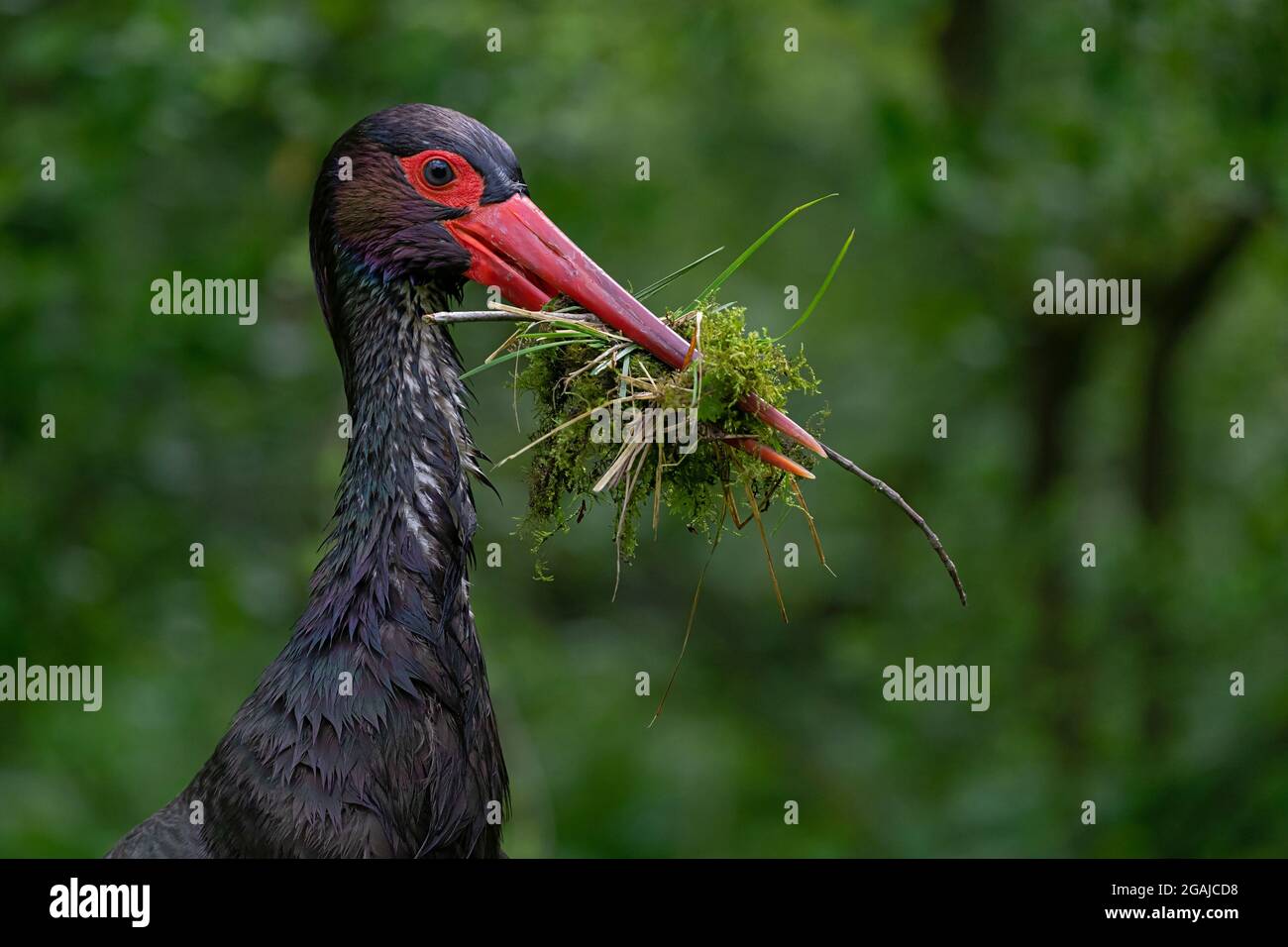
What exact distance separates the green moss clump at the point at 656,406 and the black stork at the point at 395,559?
4.4 inches

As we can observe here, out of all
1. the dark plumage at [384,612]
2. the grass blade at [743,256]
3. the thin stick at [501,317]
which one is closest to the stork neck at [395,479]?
the dark plumage at [384,612]

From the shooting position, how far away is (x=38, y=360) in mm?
6738

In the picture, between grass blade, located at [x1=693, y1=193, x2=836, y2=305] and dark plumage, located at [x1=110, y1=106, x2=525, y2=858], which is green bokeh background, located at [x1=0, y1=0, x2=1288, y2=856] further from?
grass blade, located at [x1=693, y1=193, x2=836, y2=305]

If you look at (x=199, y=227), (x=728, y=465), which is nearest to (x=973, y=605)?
(x=199, y=227)

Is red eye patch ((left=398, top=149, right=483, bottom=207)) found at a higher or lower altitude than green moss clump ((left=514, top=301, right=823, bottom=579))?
higher

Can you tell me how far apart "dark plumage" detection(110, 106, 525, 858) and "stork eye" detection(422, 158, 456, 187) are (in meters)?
0.04

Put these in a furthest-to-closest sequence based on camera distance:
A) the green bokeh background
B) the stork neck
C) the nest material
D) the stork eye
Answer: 1. the green bokeh background
2. the stork eye
3. the stork neck
4. the nest material

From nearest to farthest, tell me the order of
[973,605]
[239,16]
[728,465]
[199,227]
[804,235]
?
[728,465], [239,16], [199,227], [973,605], [804,235]

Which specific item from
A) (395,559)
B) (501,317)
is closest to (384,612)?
(395,559)

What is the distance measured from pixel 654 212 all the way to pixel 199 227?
6.61 feet

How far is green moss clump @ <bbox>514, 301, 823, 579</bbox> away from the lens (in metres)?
3.01

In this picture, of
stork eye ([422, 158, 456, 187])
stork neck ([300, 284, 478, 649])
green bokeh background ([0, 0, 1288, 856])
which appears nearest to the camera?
stork neck ([300, 284, 478, 649])

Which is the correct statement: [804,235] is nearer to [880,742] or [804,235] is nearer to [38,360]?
[880,742]

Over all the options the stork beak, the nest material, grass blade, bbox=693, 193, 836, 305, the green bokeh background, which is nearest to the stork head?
the stork beak
